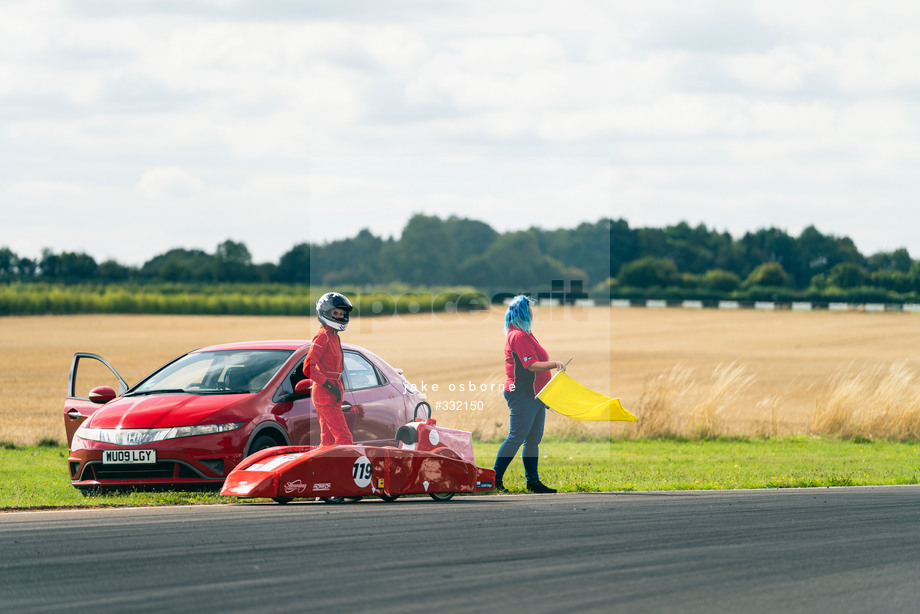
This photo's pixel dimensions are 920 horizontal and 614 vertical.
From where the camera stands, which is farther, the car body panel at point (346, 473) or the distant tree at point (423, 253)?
the distant tree at point (423, 253)

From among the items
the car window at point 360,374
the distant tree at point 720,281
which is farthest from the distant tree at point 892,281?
the car window at point 360,374

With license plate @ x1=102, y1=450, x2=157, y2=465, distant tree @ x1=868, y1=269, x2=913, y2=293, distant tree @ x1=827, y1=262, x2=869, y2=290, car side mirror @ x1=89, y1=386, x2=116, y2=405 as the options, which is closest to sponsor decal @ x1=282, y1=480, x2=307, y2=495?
license plate @ x1=102, y1=450, x2=157, y2=465

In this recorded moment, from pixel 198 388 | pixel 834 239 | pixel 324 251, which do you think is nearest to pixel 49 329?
pixel 324 251

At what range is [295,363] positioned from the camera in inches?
499

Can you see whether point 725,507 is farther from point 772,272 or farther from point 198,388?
point 772,272

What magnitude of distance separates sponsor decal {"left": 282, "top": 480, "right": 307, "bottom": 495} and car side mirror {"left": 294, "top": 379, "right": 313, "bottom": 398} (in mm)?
1171

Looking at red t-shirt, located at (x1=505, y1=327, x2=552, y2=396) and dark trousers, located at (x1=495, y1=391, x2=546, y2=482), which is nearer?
red t-shirt, located at (x1=505, y1=327, x2=552, y2=396)

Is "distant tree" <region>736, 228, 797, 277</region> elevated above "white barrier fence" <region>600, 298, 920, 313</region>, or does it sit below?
above

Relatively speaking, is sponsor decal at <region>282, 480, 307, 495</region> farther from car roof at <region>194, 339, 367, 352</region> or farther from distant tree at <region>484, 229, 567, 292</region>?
distant tree at <region>484, 229, 567, 292</region>

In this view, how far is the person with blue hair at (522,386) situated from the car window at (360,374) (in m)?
1.59

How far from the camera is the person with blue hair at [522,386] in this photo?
1241cm

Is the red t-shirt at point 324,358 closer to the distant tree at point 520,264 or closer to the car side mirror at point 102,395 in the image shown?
the car side mirror at point 102,395

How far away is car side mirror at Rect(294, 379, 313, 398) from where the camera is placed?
1193 centimetres

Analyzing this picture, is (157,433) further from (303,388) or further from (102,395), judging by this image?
(303,388)
